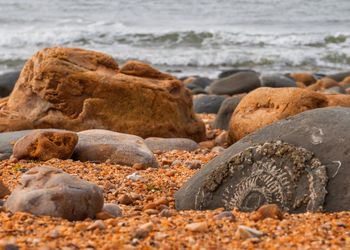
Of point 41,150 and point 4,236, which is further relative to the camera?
point 41,150

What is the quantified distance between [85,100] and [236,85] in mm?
5653

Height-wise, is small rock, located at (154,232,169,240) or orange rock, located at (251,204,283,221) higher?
small rock, located at (154,232,169,240)

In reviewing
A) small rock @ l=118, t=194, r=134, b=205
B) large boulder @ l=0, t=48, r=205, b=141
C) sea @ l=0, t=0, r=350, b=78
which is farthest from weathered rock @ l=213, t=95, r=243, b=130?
sea @ l=0, t=0, r=350, b=78

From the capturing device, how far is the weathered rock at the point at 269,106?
7.25 meters

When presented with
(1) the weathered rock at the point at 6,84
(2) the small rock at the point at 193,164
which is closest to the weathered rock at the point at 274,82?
(1) the weathered rock at the point at 6,84

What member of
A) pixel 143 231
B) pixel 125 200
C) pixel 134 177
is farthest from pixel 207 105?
pixel 143 231

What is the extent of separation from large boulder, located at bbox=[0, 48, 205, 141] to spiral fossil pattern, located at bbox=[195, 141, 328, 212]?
3.28 m

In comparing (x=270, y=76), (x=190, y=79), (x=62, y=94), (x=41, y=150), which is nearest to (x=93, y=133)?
(x=41, y=150)

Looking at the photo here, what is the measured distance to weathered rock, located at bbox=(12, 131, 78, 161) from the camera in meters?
5.95

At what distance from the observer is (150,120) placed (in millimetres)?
7719

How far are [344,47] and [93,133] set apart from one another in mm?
16774

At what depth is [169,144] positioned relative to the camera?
724cm

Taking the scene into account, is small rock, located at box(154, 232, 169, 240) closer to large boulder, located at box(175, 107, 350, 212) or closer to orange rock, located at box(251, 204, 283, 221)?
orange rock, located at box(251, 204, 283, 221)

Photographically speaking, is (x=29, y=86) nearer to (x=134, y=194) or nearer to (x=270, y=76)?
(x=134, y=194)
